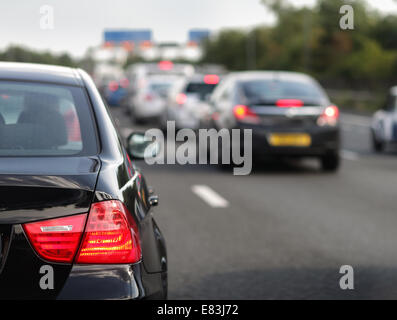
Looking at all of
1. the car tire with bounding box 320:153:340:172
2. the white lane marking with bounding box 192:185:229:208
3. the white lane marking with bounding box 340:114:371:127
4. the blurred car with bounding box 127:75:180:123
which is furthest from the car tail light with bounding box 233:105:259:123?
the white lane marking with bounding box 340:114:371:127

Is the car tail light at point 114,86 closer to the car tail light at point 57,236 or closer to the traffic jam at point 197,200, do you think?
the traffic jam at point 197,200

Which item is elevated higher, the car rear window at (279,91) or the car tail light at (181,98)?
the car rear window at (279,91)

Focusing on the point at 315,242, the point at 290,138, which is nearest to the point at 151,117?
the point at 290,138

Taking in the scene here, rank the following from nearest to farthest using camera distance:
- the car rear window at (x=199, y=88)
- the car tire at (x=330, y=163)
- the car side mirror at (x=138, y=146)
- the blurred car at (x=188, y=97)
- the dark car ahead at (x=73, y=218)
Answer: the dark car ahead at (x=73, y=218) < the car side mirror at (x=138, y=146) < the car tire at (x=330, y=163) < the blurred car at (x=188, y=97) < the car rear window at (x=199, y=88)

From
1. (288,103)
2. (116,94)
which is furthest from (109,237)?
(116,94)

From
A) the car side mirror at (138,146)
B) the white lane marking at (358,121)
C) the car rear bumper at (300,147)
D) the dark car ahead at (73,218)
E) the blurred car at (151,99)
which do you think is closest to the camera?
the dark car ahead at (73,218)

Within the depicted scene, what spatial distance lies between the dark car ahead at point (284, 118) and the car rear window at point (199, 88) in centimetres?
829

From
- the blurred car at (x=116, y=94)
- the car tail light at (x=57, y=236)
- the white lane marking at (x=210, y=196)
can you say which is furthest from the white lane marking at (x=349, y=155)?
the blurred car at (x=116, y=94)

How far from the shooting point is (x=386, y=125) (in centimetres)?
1733

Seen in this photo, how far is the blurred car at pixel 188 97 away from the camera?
21.5m

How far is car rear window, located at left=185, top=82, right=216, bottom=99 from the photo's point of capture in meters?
22.1

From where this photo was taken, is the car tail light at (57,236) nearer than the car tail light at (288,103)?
Yes

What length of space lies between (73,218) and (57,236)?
0.27ft

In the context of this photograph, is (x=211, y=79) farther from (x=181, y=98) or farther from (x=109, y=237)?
(x=109, y=237)
